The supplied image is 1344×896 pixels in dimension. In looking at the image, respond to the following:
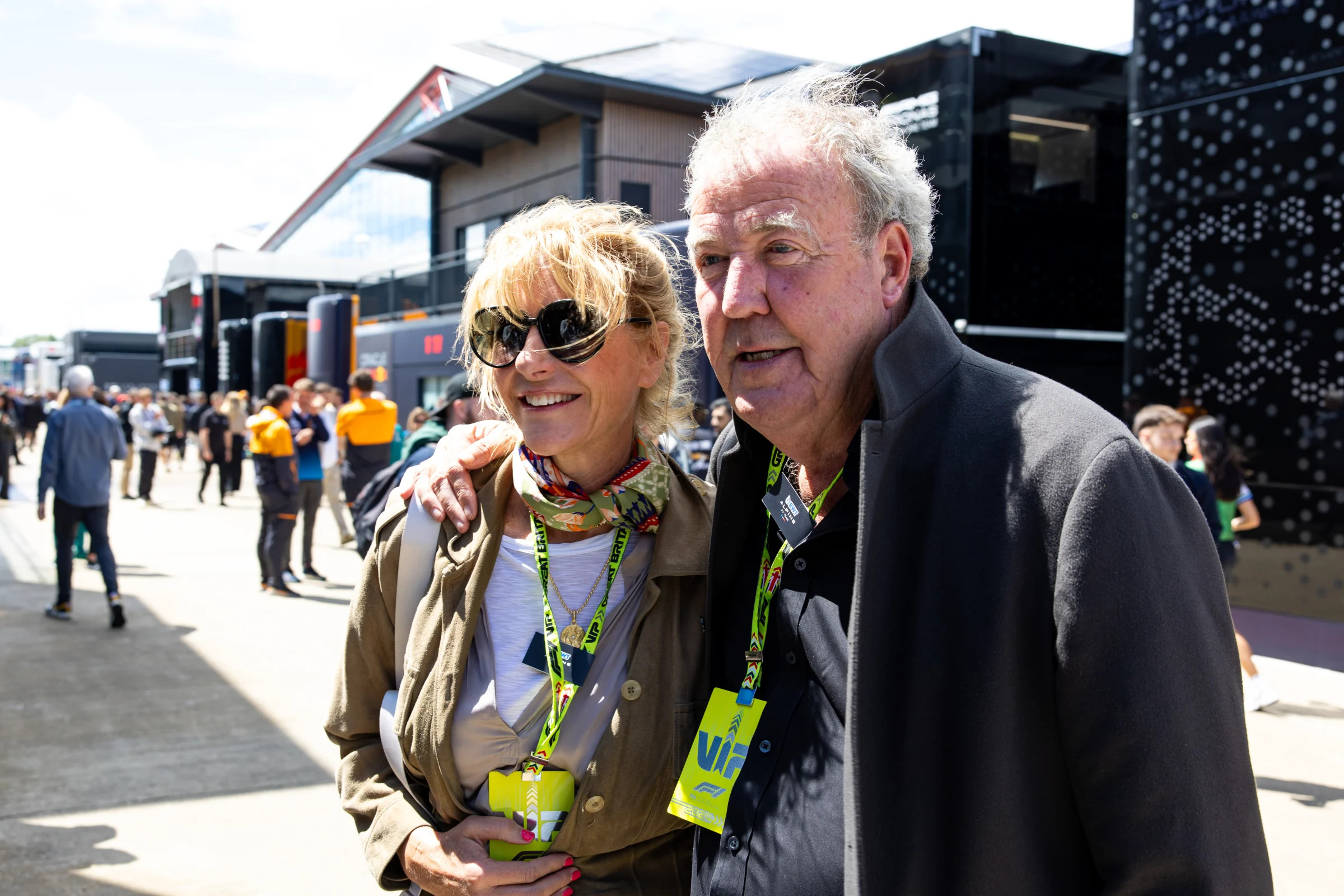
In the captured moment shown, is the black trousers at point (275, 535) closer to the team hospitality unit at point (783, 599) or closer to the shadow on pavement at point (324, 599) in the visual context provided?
the shadow on pavement at point (324, 599)

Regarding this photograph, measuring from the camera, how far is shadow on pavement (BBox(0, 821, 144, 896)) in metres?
3.90

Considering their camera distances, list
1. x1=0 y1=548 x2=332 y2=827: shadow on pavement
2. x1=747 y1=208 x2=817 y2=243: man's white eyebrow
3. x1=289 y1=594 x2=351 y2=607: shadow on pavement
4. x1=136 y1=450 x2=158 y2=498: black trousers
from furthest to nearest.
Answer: x1=136 y1=450 x2=158 y2=498: black trousers → x1=289 y1=594 x2=351 y2=607: shadow on pavement → x1=0 y1=548 x2=332 y2=827: shadow on pavement → x1=747 y1=208 x2=817 y2=243: man's white eyebrow

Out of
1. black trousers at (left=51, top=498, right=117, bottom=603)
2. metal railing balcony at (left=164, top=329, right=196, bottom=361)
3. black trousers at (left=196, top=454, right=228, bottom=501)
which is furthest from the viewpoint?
metal railing balcony at (left=164, top=329, right=196, bottom=361)

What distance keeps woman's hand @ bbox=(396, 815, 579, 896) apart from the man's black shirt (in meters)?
0.28

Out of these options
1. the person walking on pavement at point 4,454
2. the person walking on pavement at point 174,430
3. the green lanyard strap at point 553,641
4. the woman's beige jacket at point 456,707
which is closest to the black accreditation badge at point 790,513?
the woman's beige jacket at point 456,707

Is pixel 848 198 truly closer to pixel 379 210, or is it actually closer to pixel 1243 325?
pixel 1243 325

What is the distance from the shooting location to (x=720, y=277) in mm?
1593

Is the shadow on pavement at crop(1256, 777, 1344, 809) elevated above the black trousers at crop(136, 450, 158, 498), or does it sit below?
below

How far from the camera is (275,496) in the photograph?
967 centimetres

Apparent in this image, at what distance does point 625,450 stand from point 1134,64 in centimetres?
922

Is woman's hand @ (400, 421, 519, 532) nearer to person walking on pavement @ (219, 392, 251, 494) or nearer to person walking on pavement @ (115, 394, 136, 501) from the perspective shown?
person walking on pavement @ (219, 392, 251, 494)

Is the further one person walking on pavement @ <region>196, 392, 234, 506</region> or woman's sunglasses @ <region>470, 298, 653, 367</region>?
person walking on pavement @ <region>196, 392, 234, 506</region>

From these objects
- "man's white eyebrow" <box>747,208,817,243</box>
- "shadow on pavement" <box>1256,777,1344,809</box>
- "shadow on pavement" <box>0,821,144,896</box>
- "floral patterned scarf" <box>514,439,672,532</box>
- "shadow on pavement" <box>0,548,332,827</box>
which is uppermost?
"man's white eyebrow" <box>747,208,817,243</box>

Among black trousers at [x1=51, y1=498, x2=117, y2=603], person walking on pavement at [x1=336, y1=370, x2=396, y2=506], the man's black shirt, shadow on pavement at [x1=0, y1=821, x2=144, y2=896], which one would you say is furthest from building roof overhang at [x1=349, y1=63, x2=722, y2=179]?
the man's black shirt
